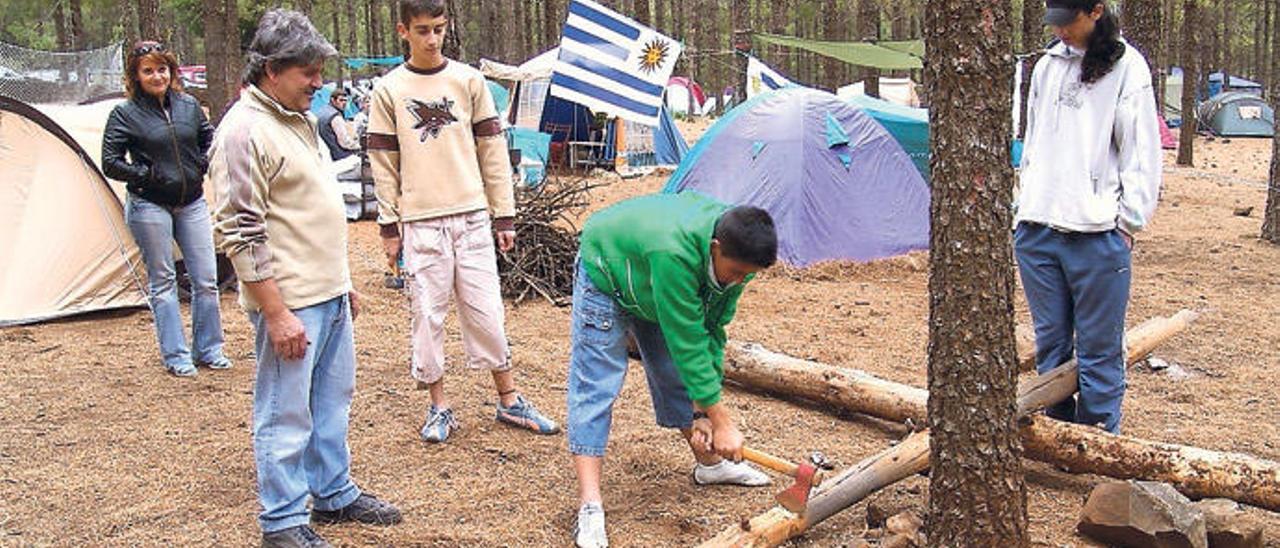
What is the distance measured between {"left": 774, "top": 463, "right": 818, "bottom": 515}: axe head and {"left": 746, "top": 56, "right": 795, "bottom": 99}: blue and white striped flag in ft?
35.1

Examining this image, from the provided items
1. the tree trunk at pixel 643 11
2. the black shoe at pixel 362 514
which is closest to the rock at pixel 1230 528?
the black shoe at pixel 362 514

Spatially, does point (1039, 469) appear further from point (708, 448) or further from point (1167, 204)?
point (1167, 204)

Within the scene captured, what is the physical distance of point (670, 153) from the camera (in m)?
17.7

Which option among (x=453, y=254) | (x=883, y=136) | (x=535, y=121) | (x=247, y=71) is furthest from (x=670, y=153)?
(x=247, y=71)

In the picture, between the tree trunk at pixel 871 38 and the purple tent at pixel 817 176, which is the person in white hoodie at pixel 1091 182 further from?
the tree trunk at pixel 871 38

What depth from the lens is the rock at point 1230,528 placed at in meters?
3.28

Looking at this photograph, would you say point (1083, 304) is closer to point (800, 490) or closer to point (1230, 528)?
point (1230, 528)

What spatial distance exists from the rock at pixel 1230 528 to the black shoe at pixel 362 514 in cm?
255

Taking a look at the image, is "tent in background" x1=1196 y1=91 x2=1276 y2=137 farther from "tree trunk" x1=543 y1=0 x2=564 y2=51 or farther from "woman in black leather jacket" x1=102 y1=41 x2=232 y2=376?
"woman in black leather jacket" x1=102 y1=41 x2=232 y2=376

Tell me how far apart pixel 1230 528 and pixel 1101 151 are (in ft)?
4.34

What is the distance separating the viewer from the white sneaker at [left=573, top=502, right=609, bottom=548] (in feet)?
11.3

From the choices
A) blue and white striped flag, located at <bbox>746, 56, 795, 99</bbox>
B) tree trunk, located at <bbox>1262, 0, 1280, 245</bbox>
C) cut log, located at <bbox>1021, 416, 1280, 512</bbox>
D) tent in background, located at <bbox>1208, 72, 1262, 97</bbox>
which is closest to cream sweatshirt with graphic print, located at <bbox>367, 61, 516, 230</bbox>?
cut log, located at <bbox>1021, 416, 1280, 512</bbox>

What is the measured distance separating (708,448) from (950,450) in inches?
31.4

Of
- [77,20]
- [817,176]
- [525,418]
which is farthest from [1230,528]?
[77,20]
